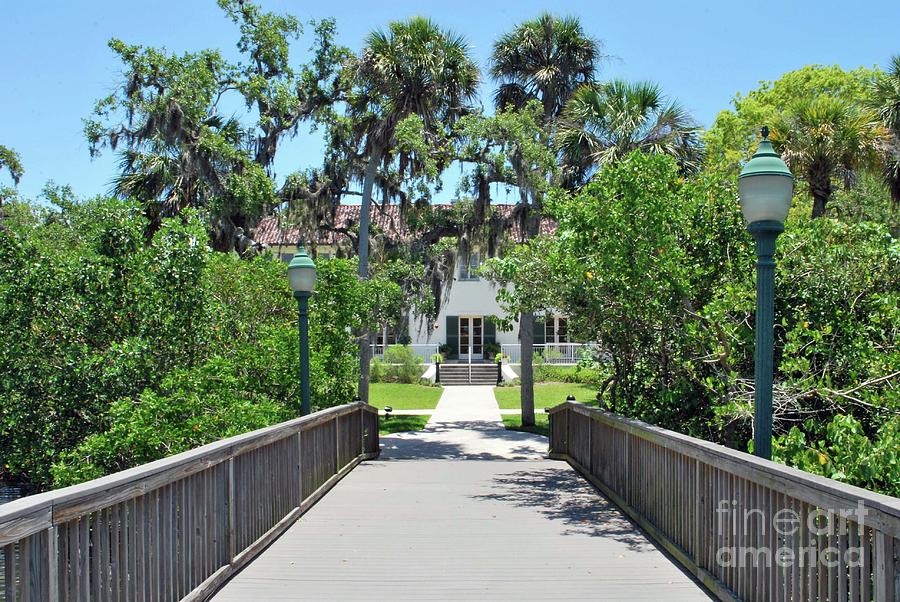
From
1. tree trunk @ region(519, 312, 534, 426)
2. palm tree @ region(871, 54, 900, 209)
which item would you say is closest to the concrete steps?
tree trunk @ region(519, 312, 534, 426)

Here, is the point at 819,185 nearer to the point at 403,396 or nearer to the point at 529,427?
the point at 529,427

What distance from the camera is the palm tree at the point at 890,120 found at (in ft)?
51.4

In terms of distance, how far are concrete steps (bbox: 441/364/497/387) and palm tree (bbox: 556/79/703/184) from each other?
50.0 ft

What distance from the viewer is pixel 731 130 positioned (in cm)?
2211

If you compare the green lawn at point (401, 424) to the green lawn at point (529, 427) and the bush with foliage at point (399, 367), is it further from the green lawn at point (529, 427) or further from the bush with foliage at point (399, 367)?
the bush with foliage at point (399, 367)

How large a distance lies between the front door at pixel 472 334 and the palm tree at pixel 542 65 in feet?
53.3

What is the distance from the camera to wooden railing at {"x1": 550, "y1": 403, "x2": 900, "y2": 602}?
3109 mm

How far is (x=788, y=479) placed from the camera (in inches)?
146

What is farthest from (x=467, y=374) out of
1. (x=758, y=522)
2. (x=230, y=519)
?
(x=758, y=522)

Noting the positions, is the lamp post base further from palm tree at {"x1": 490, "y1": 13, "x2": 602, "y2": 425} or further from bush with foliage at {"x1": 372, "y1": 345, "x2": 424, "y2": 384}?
bush with foliage at {"x1": 372, "y1": 345, "x2": 424, "y2": 384}

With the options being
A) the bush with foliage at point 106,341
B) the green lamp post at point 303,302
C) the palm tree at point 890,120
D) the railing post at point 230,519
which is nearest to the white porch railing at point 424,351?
the palm tree at point 890,120

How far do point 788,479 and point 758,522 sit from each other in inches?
19.8

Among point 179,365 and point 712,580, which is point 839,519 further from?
point 179,365

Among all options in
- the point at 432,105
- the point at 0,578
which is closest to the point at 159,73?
the point at 432,105
